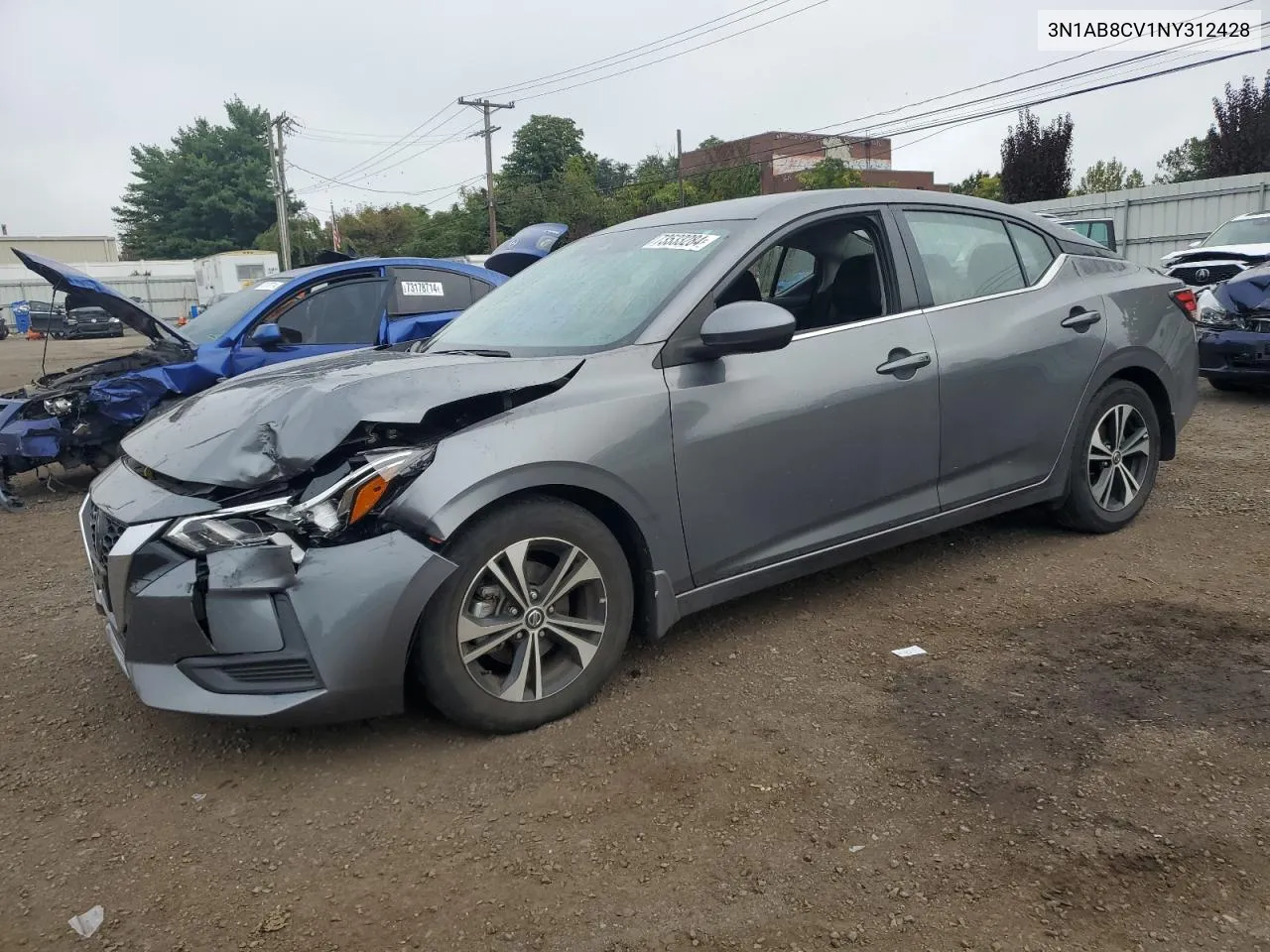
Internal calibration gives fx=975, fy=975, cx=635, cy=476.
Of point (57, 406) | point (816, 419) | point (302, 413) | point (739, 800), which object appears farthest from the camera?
point (57, 406)

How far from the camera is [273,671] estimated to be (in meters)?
2.78

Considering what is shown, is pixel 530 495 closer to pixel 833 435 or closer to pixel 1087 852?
pixel 833 435

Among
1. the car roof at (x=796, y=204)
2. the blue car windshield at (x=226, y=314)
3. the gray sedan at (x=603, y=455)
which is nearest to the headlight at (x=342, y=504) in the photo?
the gray sedan at (x=603, y=455)

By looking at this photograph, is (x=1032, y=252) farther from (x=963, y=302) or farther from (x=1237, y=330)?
(x=1237, y=330)

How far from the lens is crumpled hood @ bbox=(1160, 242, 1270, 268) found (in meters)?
12.1

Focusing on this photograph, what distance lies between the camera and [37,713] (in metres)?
3.43

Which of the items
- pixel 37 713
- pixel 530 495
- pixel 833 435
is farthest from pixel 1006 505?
pixel 37 713

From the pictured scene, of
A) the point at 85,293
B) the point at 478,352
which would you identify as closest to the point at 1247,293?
the point at 478,352

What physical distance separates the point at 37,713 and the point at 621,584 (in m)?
2.12

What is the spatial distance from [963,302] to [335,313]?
4.97 m

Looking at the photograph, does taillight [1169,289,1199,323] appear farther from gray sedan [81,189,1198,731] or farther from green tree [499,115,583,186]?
green tree [499,115,583,186]

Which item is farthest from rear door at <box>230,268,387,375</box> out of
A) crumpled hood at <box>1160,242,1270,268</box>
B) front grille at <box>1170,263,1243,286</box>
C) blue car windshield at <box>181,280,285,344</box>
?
crumpled hood at <box>1160,242,1270,268</box>

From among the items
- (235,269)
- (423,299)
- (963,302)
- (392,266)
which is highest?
(235,269)

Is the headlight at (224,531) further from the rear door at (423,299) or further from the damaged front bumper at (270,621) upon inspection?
the rear door at (423,299)
